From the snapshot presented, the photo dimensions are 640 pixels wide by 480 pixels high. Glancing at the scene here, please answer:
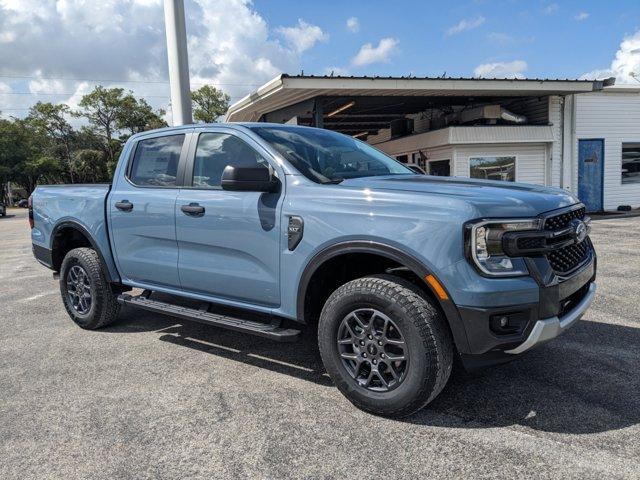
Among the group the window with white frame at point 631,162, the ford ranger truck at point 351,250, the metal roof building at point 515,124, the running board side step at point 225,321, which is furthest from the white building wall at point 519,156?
the running board side step at point 225,321

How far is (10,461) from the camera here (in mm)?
2764

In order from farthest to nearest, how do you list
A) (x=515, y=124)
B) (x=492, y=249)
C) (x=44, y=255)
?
(x=515, y=124), (x=44, y=255), (x=492, y=249)

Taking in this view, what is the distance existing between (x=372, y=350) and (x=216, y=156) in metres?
2.02

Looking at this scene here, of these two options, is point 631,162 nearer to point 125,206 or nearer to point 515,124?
point 515,124

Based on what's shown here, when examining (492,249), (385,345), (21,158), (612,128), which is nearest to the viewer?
(492,249)

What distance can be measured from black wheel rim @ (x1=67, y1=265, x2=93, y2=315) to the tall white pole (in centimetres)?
642

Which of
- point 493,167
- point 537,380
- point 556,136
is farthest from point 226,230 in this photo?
point 556,136

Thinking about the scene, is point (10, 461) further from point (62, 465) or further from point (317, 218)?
point (317, 218)

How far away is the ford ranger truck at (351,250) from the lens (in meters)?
2.75

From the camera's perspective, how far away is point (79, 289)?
17.0ft

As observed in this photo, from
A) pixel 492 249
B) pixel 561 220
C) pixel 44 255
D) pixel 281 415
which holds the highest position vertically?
pixel 561 220

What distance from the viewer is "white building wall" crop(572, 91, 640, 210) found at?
15828mm

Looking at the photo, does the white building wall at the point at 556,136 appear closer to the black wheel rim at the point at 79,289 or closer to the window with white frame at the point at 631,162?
the window with white frame at the point at 631,162

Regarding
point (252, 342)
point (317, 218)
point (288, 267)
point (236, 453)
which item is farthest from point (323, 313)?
point (252, 342)
